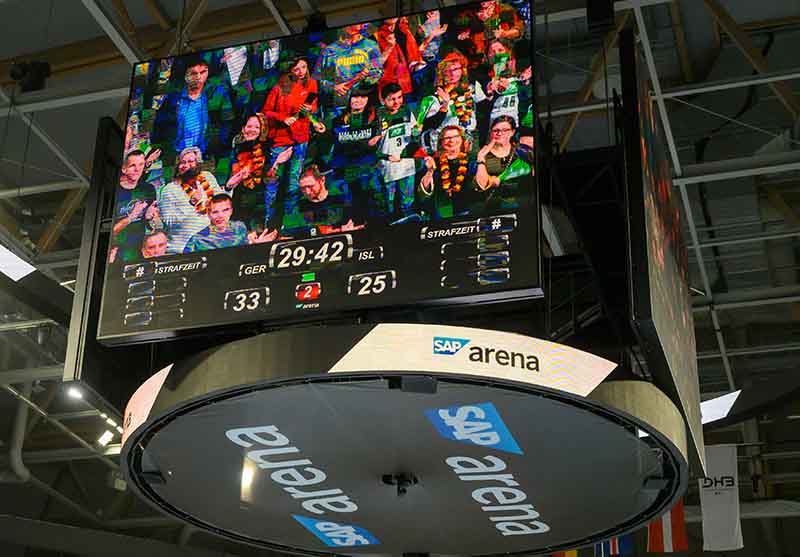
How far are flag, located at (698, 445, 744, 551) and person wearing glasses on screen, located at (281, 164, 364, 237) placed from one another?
431 inches

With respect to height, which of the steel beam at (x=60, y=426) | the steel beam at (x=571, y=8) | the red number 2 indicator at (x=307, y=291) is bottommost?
the red number 2 indicator at (x=307, y=291)

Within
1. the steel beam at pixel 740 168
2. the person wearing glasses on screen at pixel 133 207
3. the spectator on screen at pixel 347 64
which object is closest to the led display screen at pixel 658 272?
the spectator on screen at pixel 347 64

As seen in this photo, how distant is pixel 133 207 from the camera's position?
703 cm

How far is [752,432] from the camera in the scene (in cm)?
2111

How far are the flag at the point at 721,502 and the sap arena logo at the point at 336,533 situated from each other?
8.25m

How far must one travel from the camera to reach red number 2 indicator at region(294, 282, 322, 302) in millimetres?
6328

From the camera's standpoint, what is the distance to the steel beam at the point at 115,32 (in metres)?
11.7

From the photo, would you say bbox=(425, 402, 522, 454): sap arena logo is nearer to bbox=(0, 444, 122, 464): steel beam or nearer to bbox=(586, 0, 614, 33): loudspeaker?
bbox=(586, 0, 614, 33): loudspeaker

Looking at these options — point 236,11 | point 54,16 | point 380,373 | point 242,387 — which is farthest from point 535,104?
point 54,16

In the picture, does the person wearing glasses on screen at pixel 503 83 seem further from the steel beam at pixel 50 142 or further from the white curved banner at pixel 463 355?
the steel beam at pixel 50 142

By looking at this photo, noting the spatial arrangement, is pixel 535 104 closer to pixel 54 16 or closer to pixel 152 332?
pixel 152 332

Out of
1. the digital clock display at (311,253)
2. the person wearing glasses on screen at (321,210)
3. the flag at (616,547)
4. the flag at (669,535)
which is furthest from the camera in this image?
the flag at (669,535)

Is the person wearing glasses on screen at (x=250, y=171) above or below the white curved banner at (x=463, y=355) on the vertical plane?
above

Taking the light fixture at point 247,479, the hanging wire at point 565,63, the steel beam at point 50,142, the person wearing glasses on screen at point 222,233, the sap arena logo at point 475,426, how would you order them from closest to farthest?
the person wearing glasses on screen at point 222,233, the sap arena logo at point 475,426, the light fixture at point 247,479, the hanging wire at point 565,63, the steel beam at point 50,142
